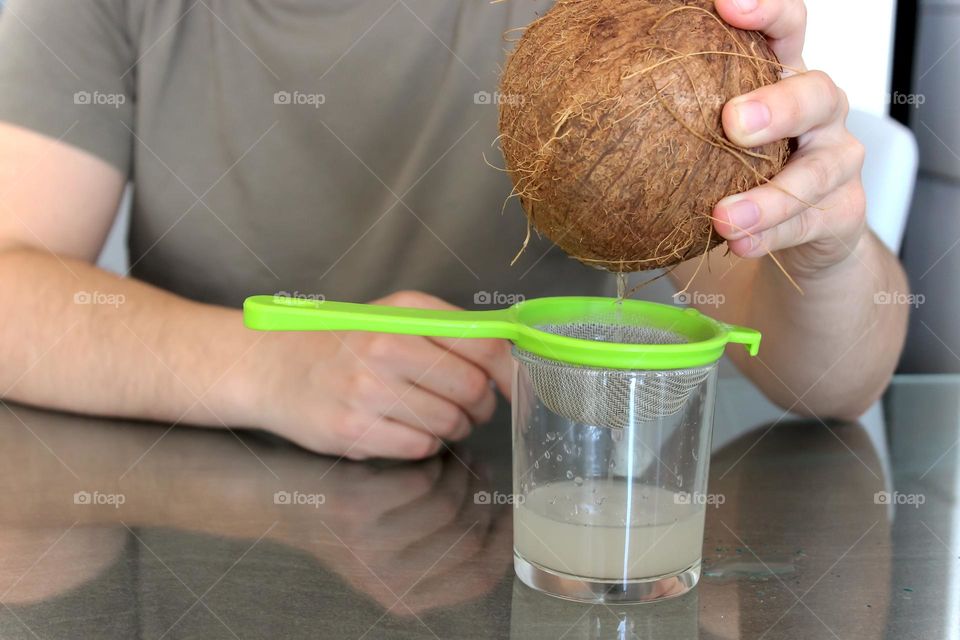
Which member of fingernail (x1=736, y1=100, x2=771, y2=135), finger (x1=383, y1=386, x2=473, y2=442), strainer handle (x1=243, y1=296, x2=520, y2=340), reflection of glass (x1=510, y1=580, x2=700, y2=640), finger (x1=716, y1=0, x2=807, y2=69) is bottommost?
reflection of glass (x1=510, y1=580, x2=700, y2=640)

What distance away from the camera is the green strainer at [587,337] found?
28.7 inches

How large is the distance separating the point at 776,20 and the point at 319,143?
2.79 ft

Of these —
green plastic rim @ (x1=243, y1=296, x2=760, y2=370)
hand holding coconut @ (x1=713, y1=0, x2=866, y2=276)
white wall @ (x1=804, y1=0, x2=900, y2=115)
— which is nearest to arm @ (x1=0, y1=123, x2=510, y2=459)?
green plastic rim @ (x1=243, y1=296, x2=760, y2=370)

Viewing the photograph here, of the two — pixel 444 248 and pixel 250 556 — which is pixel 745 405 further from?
pixel 250 556

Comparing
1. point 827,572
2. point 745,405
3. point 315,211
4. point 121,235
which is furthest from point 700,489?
point 121,235

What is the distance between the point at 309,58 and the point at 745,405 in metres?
0.82

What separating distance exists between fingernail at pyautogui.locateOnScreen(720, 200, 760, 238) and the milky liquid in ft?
0.72

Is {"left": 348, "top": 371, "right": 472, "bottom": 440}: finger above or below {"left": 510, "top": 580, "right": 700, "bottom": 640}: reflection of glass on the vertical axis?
above

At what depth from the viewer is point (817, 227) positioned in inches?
34.7

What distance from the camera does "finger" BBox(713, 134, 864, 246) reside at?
748mm

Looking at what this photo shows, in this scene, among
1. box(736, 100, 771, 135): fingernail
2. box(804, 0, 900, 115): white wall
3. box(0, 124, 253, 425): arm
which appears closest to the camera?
box(736, 100, 771, 135): fingernail

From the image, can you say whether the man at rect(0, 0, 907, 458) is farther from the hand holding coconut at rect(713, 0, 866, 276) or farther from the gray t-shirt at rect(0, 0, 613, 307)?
the hand holding coconut at rect(713, 0, 866, 276)

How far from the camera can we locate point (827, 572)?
2.81 ft

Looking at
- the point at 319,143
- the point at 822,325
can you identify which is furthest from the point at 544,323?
the point at 319,143
